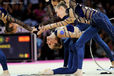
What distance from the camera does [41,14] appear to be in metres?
8.16

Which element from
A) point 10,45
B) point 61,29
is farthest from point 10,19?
point 10,45

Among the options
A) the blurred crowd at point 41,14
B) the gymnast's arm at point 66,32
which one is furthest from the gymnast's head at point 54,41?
the blurred crowd at point 41,14

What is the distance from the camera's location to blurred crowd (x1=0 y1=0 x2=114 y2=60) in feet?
25.2

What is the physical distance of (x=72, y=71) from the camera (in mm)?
3639

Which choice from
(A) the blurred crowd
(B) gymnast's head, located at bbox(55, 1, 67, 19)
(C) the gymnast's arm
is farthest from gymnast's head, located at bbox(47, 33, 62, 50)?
(A) the blurred crowd

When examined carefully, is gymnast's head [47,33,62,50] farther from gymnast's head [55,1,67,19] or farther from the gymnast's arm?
gymnast's head [55,1,67,19]

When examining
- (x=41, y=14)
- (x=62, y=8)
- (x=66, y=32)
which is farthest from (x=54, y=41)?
(x=41, y=14)

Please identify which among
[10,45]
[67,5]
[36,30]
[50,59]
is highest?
[67,5]

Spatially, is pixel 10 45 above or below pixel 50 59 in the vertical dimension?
above

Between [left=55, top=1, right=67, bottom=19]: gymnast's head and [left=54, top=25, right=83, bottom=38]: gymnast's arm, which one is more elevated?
[left=55, top=1, right=67, bottom=19]: gymnast's head

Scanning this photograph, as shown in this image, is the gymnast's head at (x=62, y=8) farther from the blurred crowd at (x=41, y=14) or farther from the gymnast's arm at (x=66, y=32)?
the blurred crowd at (x=41, y=14)

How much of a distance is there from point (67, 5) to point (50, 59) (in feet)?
14.4

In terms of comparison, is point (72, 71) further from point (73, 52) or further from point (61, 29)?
point (61, 29)

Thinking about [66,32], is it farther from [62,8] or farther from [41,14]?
[41,14]
